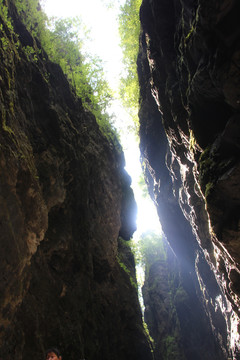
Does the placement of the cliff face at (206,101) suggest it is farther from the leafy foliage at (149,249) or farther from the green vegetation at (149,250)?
the leafy foliage at (149,249)

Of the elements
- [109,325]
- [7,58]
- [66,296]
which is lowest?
[109,325]

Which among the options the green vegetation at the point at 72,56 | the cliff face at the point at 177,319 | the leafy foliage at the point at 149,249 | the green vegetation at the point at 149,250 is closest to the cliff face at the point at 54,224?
the green vegetation at the point at 72,56

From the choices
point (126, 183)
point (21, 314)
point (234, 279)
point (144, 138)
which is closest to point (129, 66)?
point (144, 138)

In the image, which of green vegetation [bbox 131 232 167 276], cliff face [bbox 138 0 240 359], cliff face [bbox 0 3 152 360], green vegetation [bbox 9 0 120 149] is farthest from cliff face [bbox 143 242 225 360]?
green vegetation [bbox 9 0 120 149]

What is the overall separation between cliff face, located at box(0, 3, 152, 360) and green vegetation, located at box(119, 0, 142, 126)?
4.82m

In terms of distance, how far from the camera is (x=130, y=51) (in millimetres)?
16484

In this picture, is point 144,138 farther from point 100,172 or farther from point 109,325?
point 109,325

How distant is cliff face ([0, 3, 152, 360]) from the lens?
4637mm

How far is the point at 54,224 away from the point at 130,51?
43.9 feet

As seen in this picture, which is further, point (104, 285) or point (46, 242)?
point (104, 285)

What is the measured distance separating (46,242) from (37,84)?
18.2 ft

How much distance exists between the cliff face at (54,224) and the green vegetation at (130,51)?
15.8 feet

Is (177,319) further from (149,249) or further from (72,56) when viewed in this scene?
(72,56)

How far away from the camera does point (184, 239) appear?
19.4 m
